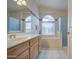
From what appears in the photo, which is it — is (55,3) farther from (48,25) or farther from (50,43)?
(50,43)

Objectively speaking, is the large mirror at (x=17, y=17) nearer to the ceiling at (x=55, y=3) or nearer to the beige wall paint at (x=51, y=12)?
the ceiling at (x=55, y=3)

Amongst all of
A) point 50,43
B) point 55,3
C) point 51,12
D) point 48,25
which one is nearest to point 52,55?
point 50,43

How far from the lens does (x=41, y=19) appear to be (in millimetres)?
9477

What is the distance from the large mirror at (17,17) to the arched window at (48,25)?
3.87 metres

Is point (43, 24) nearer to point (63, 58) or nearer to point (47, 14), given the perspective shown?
point (47, 14)

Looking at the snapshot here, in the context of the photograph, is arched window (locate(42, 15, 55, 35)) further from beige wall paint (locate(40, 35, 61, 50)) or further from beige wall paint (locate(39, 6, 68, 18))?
beige wall paint (locate(40, 35, 61, 50))

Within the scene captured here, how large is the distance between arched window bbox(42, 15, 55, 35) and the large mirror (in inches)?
153

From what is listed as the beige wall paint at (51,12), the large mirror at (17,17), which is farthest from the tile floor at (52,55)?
the beige wall paint at (51,12)

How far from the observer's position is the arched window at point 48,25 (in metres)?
9.53

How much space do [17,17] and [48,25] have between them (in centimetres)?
556

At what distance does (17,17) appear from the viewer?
165 inches

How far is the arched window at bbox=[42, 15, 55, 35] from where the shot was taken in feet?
31.3

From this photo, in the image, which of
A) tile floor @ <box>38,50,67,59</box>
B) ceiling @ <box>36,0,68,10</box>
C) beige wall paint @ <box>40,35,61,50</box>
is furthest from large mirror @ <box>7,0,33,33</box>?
beige wall paint @ <box>40,35,61,50</box>

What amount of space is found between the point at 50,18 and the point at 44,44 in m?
1.85
